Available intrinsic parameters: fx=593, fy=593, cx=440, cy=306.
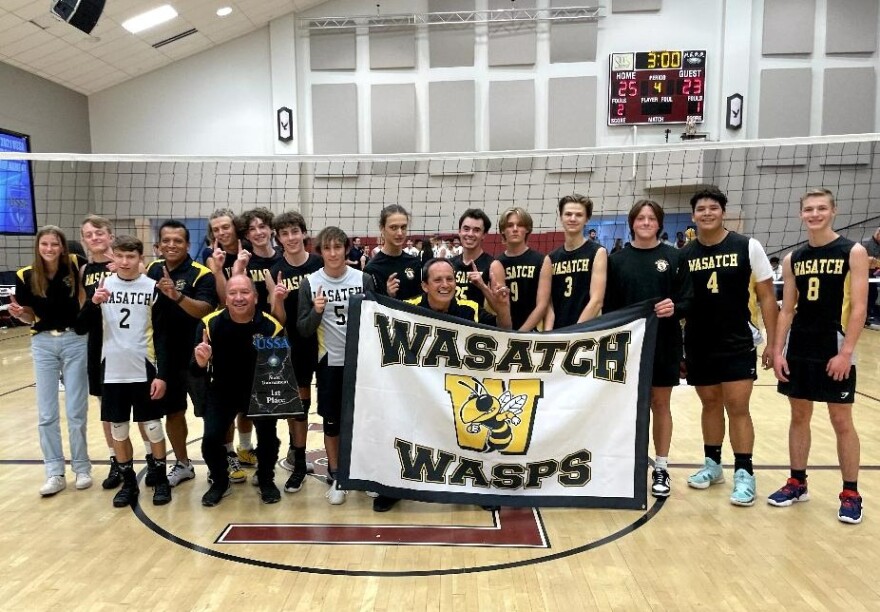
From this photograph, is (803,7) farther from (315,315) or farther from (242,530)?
(242,530)

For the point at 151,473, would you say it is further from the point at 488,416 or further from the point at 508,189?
the point at 508,189

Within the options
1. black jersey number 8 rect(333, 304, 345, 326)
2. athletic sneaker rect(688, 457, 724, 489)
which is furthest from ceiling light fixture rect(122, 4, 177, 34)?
athletic sneaker rect(688, 457, 724, 489)

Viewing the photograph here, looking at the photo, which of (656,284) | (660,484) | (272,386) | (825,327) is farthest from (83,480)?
(825,327)

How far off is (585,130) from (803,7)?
6.44 meters

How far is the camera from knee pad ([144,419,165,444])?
3.93 meters

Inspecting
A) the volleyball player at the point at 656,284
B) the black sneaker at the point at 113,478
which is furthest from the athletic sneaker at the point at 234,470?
the volleyball player at the point at 656,284

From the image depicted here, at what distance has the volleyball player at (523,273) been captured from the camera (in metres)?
3.96

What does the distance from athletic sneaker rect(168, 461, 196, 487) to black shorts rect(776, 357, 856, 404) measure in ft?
13.1

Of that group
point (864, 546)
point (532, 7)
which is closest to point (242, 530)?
point (864, 546)

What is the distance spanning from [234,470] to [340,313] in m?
1.46

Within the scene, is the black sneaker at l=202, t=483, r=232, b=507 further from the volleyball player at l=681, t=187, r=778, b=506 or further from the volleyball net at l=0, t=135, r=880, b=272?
the volleyball net at l=0, t=135, r=880, b=272

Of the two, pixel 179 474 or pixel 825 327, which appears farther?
pixel 179 474

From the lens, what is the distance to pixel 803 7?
616 inches

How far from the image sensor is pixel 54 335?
13.2ft
